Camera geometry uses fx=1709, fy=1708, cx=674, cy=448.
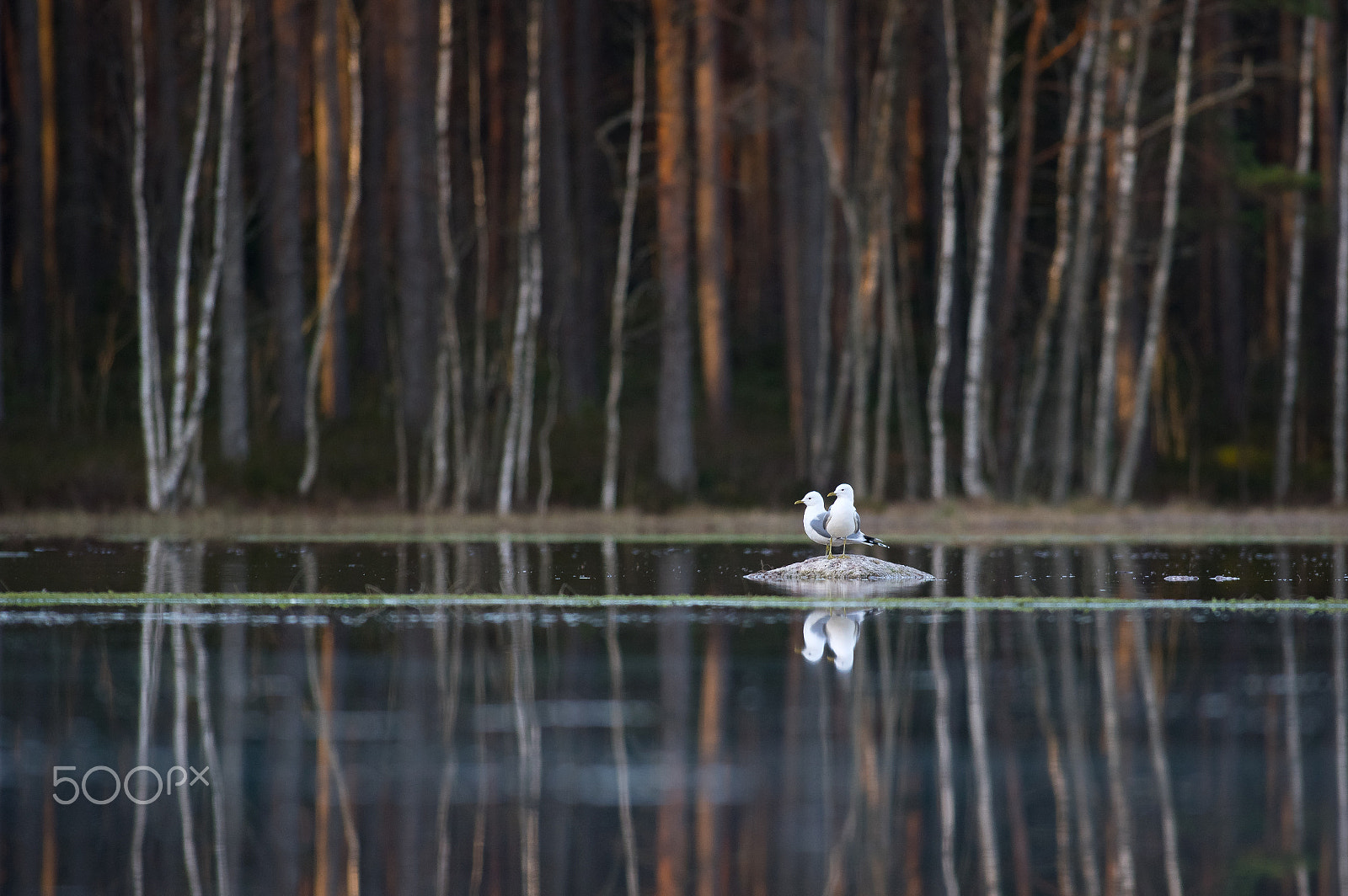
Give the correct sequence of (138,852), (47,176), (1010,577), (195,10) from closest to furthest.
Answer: (138,852)
(1010,577)
(195,10)
(47,176)

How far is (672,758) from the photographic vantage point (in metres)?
8.43

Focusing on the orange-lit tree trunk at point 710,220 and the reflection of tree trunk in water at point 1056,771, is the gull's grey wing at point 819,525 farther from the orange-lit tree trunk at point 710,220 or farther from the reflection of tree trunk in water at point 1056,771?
the orange-lit tree trunk at point 710,220

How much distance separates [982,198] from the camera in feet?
92.0

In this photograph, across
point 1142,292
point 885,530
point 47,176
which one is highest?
point 47,176

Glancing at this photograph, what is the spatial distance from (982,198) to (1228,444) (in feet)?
46.3

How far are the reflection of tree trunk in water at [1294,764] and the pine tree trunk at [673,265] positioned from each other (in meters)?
17.8

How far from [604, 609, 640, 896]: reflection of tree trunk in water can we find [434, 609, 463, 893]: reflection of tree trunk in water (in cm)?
70

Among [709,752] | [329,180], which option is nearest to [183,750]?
[709,752]

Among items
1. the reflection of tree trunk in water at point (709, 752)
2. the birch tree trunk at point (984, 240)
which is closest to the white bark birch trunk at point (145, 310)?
the birch tree trunk at point (984, 240)

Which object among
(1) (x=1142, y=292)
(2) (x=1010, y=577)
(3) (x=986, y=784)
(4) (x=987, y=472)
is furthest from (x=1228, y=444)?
(3) (x=986, y=784)

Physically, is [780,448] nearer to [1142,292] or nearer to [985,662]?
[1142,292]

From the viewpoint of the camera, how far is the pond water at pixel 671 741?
6.57m
